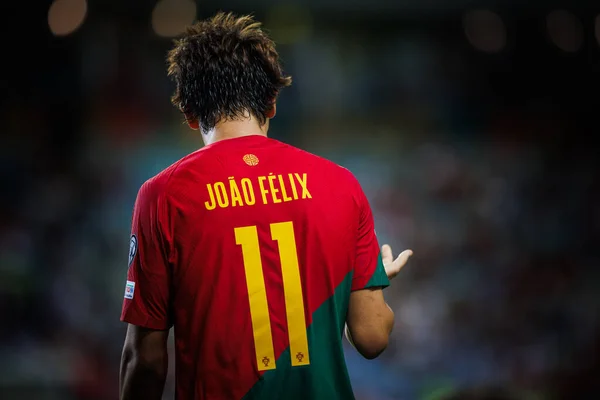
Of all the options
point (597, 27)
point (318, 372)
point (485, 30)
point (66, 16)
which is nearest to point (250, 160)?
point (318, 372)

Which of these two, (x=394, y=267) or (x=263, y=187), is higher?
(x=263, y=187)

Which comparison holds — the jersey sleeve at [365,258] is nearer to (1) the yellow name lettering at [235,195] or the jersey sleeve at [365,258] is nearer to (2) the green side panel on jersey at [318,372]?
(2) the green side panel on jersey at [318,372]

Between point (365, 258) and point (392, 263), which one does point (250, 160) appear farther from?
point (392, 263)

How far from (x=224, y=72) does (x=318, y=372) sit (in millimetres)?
648

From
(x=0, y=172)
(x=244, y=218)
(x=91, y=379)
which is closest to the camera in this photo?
(x=244, y=218)

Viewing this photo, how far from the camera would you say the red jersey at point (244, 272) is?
1250mm

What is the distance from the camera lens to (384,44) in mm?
4812

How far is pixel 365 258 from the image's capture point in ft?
4.51

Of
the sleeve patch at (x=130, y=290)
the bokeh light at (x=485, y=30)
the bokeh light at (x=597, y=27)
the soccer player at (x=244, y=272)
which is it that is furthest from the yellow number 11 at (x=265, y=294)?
the bokeh light at (x=597, y=27)

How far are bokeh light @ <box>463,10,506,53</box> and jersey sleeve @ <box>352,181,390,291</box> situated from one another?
371 centimetres

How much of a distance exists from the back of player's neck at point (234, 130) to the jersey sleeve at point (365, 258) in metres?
0.25

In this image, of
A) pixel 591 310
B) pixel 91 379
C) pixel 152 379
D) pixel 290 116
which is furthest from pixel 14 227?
pixel 591 310

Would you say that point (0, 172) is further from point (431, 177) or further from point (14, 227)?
point (431, 177)

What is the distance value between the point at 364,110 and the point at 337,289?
142 inches
